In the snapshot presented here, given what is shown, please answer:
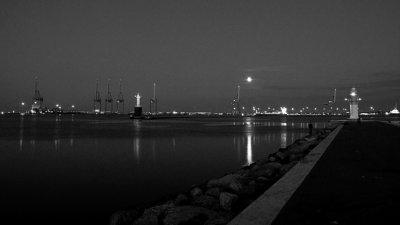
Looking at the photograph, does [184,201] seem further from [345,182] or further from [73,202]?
[73,202]

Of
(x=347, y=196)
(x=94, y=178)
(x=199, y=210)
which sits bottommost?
(x=94, y=178)

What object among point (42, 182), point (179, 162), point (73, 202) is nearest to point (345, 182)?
point (73, 202)

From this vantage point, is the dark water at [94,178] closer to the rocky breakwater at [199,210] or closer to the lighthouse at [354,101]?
the rocky breakwater at [199,210]

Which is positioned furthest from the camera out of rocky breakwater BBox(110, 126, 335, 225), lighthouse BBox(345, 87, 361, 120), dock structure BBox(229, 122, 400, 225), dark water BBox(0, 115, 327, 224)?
lighthouse BBox(345, 87, 361, 120)

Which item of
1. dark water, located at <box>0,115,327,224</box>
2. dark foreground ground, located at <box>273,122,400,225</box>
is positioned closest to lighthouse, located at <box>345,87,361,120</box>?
dark water, located at <box>0,115,327,224</box>

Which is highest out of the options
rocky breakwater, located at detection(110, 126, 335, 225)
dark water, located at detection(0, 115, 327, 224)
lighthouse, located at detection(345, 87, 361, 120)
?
lighthouse, located at detection(345, 87, 361, 120)

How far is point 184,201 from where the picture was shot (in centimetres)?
907

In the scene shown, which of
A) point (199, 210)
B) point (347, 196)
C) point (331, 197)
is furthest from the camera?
point (199, 210)

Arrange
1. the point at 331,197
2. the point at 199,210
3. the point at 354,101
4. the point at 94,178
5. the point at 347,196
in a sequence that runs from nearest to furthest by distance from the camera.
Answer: the point at 331,197 → the point at 347,196 → the point at 199,210 → the point at 94,178 → the point at 354,101

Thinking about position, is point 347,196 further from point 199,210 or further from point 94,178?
point 94,178

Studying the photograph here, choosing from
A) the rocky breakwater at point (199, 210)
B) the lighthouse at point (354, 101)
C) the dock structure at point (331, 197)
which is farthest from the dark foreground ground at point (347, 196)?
the lighthouse at point (354, 101)

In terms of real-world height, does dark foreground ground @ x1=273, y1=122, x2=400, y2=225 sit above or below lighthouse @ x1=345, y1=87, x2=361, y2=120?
below

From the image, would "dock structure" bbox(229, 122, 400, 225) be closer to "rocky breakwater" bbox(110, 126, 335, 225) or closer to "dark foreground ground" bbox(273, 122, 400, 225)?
"dark foreground ground" bbox(273, 122, 400, 225)

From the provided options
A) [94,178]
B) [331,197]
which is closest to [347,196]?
[331,197]
